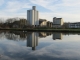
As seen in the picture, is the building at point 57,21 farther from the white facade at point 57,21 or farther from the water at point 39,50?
the water at point 39,50

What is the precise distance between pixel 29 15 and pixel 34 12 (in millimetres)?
3168

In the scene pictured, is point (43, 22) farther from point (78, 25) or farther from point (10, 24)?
point (78, 25)

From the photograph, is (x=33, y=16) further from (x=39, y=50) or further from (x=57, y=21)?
(x=39, y=50)

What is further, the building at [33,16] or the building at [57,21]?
the building at [57,21]

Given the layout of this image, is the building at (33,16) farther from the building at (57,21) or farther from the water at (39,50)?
the water at (39,50)

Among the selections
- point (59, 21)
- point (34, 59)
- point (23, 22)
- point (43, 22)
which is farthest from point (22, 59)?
point (59, 21)

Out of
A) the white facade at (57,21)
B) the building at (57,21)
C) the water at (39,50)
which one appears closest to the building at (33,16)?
the building at (57,21)

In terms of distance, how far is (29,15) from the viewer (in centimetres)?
7744

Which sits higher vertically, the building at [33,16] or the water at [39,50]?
the building at [33,16]

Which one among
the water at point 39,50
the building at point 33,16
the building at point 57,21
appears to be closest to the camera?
the water at point 39,50

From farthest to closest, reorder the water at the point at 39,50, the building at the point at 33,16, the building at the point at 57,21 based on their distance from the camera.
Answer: the building at the point at 57,21 → the building at the point at 33,16 → the water at the point at 39,50

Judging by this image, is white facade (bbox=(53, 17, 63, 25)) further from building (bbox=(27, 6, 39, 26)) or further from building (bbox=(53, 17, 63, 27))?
building (bbox=(27, 6, 39, 26))

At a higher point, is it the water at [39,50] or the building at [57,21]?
the building at [57,21]

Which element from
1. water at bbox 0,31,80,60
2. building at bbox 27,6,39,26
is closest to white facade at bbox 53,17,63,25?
building at bbox 27,6,39,26
